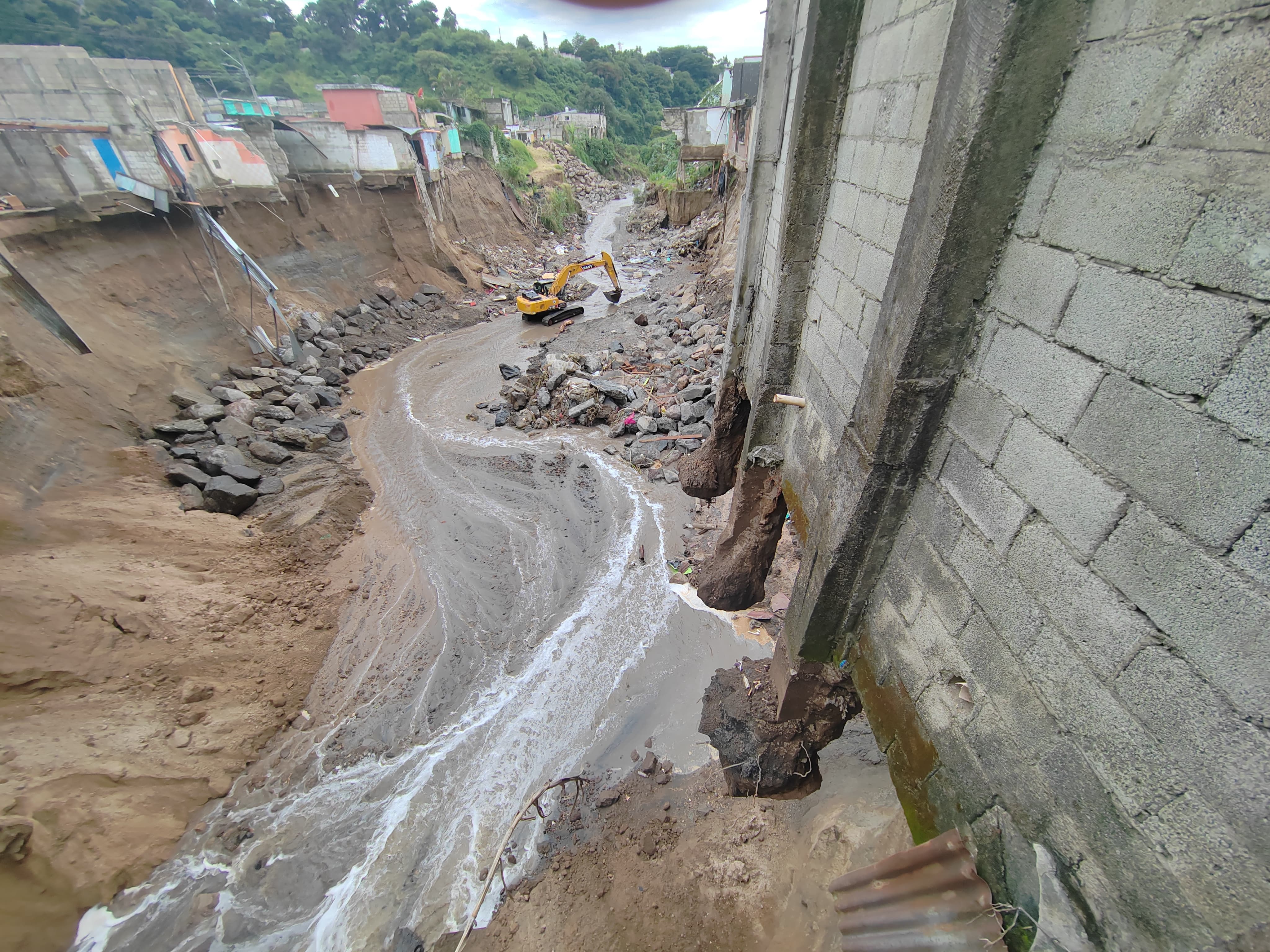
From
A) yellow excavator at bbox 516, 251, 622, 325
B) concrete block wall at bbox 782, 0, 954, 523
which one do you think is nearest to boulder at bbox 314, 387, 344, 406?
yellow excavator at bbox 516, 251, 622, 325

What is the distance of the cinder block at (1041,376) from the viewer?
5.45 feet

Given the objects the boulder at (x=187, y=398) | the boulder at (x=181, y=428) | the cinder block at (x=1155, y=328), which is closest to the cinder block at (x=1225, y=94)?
the cinder block at (x=1155, y=328)

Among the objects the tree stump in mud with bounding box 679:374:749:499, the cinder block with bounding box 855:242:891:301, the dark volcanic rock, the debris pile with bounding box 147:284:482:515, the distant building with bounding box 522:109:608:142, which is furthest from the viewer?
the distant building with bounding box 522:109:608:142

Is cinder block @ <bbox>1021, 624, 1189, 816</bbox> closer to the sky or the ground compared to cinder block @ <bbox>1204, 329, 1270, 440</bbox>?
closer to the ground

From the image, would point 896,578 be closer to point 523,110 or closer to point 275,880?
point 275,880

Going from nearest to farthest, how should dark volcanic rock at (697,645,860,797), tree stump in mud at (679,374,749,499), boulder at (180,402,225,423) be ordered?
dark volcanic rock at (697,645,860,797), tree stump in mud at (679,374,749,499), boulder at (180,402,225,423)

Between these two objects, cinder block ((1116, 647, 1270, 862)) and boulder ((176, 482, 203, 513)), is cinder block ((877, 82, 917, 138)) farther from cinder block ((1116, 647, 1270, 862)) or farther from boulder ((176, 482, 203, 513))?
boulder ((176, 482, 203, 513))

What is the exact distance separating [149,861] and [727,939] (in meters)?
5.46

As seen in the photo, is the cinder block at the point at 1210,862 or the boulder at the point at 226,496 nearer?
the cinder block at the point at 1210,862

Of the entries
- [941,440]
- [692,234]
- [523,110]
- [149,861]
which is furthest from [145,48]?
[941,440]

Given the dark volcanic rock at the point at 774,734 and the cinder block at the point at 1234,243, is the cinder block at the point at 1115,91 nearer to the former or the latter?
the cinder block at the point at 1234,243

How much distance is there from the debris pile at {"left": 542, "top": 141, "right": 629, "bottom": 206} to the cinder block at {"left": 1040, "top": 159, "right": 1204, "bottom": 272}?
46.3 m

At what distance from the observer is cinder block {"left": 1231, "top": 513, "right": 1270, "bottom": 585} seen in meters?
1.16

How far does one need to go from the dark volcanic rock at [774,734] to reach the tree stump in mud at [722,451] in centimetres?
223
